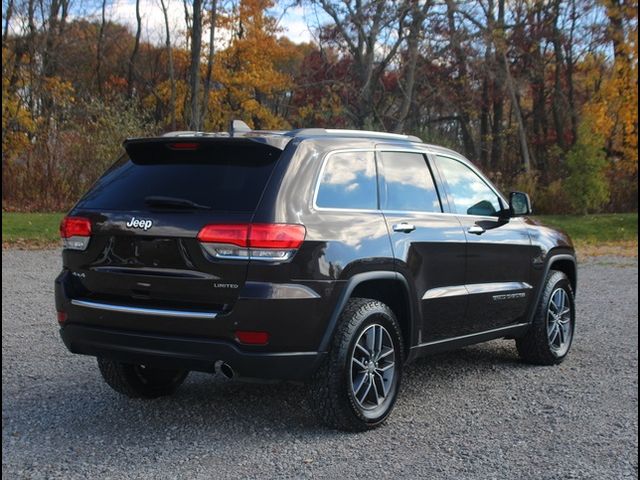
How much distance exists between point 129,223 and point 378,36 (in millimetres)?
24665

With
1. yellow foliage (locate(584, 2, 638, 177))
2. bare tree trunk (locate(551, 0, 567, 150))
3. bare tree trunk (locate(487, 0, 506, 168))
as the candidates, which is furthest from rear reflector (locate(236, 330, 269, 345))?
bare tree trunk (locate(551, 0, 567, 150))

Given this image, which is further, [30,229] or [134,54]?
[134,54]

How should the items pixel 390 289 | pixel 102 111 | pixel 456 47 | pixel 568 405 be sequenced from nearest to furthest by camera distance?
pixel 390 289, pixel 568 405, pixel 102 111, pixel 456 47

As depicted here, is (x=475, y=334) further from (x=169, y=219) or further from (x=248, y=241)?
(x=169, y=219)

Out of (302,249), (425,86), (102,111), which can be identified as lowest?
(302,249)

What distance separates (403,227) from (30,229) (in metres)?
13.9

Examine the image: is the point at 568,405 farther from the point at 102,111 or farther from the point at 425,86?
the point at 425,86

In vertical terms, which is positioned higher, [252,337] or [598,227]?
[252,337]

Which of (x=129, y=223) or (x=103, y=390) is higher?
(x=129, y=223)

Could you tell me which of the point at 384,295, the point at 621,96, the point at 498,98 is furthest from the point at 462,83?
the point at 384,295

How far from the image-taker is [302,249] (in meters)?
4.20

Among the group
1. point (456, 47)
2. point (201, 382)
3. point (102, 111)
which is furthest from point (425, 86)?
point (201, 382)

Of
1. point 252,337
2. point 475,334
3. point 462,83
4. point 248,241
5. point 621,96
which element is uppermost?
point 462,83

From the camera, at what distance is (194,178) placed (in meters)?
4.46
